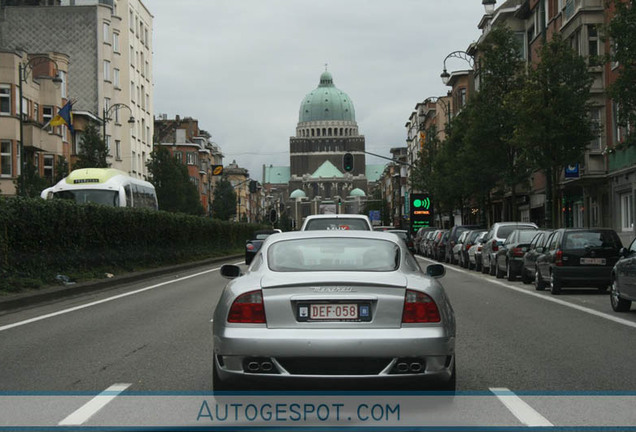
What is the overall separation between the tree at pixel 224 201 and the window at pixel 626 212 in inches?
2443

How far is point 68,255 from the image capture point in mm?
23156

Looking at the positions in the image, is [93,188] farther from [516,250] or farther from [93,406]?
[93,406]

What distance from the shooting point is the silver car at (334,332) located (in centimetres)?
654

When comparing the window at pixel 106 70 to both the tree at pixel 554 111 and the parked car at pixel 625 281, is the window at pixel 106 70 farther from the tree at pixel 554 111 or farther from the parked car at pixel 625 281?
the parked car at pixel 625 281

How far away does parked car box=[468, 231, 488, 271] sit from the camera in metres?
32.3

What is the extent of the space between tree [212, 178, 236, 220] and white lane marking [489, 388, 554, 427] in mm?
90330

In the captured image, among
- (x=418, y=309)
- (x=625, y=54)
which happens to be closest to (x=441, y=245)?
(x=625, y=54)

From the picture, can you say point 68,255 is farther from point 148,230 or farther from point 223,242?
point 223,242

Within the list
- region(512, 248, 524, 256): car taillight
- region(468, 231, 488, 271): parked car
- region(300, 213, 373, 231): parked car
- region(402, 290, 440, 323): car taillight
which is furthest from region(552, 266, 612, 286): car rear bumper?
region(402, 290, 440, 323): car taillight

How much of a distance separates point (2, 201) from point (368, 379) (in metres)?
14.3

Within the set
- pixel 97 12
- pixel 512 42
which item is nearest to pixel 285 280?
pixel 512 42

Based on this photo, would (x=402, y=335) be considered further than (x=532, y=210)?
No

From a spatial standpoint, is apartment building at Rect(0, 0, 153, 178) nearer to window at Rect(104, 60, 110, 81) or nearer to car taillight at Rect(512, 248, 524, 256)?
window at Rect(104, 60, 110, 81)

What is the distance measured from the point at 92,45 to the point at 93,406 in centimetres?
6427
